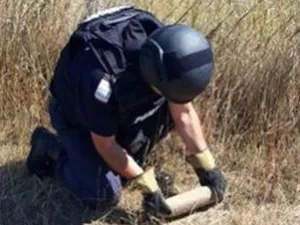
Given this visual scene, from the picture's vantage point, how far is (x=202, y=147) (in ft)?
14.2

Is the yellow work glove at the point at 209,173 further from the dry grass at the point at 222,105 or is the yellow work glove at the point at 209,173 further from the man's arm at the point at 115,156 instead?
the man's arm at the point at 115,156

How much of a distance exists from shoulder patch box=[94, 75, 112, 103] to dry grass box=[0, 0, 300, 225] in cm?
66

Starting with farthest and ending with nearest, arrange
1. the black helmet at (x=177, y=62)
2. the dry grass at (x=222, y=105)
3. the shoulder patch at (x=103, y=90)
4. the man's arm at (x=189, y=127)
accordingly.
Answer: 1. the dry grass at (x=222, y=105)
2. the man's arm at (x=189, y=127)
3. the shoulder patch at (x=103, y=90)
4. the black helmet at (x=177, y=62)

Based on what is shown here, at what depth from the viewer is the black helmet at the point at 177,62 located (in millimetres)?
3787

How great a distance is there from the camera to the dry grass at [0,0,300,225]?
4383 mm

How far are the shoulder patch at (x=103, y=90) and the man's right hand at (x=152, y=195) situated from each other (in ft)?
1.43

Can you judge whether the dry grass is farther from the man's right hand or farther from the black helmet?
the black helmet

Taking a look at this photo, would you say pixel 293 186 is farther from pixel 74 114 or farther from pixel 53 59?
pixel 53 59

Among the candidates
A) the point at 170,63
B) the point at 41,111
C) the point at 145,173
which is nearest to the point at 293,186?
the point at 145,173

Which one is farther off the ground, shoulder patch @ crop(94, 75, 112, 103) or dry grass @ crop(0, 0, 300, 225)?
shoulder patch @ crop(94, 75, 112, 103)

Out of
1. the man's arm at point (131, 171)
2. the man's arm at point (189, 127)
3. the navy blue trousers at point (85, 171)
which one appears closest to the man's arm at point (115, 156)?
the man's arm at point (131, 171)

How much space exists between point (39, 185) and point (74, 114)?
479mm

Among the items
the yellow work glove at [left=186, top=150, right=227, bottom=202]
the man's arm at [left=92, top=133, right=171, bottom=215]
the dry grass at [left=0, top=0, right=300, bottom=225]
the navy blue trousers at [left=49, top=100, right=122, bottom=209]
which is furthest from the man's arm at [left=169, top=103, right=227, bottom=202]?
the navy blue trousers at [left=49, top=100, right=122, bottom=209]

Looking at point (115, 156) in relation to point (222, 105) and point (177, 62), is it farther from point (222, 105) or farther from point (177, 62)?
point (222, 105)
